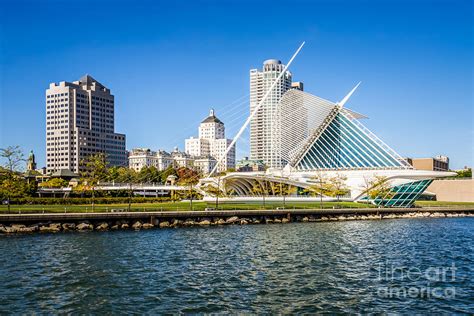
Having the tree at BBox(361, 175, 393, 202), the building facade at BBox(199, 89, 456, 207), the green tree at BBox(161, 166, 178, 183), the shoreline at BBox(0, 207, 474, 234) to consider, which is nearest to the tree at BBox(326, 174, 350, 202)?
the building facade at BBox(199, 89, 456, 207)

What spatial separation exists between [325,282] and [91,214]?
1320 inches

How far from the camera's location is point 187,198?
337ft

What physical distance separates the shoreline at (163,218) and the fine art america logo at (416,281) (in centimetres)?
3092

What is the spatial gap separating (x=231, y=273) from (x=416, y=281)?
35.0 ft

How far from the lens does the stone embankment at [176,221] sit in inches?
2053

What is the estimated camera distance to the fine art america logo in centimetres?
2583

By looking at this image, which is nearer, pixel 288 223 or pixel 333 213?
pixel 288 223

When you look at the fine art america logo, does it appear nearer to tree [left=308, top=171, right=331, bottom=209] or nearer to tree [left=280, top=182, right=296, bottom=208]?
tree [left=308, top=171, right=331, bottom=209]

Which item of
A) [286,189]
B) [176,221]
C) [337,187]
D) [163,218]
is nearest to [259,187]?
[286,189]

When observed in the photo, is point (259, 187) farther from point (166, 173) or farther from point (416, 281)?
point (166, 173)

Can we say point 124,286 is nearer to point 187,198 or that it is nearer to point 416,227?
point 416,227

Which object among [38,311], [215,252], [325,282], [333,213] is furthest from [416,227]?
[38,311]

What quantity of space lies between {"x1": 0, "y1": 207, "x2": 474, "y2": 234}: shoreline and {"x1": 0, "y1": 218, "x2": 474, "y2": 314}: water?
11.3 ft

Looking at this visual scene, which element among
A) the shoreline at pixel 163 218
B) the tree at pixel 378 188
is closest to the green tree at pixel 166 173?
the tree at pixel 378 188
